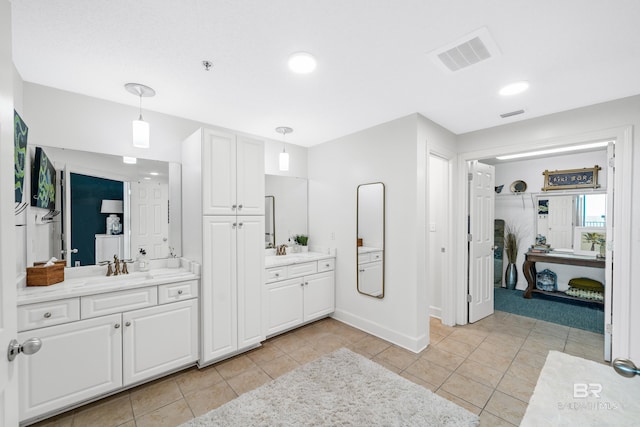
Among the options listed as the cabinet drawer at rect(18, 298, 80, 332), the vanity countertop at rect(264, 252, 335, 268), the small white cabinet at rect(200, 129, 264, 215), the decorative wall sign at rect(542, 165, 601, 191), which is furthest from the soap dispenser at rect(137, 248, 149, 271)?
the decorative wall sign at rect(542, 165, 601, 191)

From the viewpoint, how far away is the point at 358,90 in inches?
92.7

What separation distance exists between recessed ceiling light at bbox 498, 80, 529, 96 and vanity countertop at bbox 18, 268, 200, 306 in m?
3.08

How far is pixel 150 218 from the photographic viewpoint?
274cm

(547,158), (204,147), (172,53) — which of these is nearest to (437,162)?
(547,158)

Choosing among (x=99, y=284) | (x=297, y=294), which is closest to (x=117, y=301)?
(x=99, y=284)

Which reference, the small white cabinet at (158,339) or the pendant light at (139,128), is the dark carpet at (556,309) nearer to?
the small white cabinet at (158,339)

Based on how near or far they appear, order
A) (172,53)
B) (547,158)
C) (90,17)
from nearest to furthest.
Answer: (90,17), (172,53), (547,158)

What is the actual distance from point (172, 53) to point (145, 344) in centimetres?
217

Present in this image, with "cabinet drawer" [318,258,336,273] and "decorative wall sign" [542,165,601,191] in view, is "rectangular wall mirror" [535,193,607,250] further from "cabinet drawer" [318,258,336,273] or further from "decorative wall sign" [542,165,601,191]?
"cabinet drawer" [318,258,336,273]

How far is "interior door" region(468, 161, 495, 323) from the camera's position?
3.52m

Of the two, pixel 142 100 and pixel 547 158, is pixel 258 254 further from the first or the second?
pixel 547 158

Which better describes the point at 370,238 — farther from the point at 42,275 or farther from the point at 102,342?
the point at 42,275

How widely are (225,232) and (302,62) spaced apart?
5.33 ft

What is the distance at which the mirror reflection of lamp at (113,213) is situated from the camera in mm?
2499
